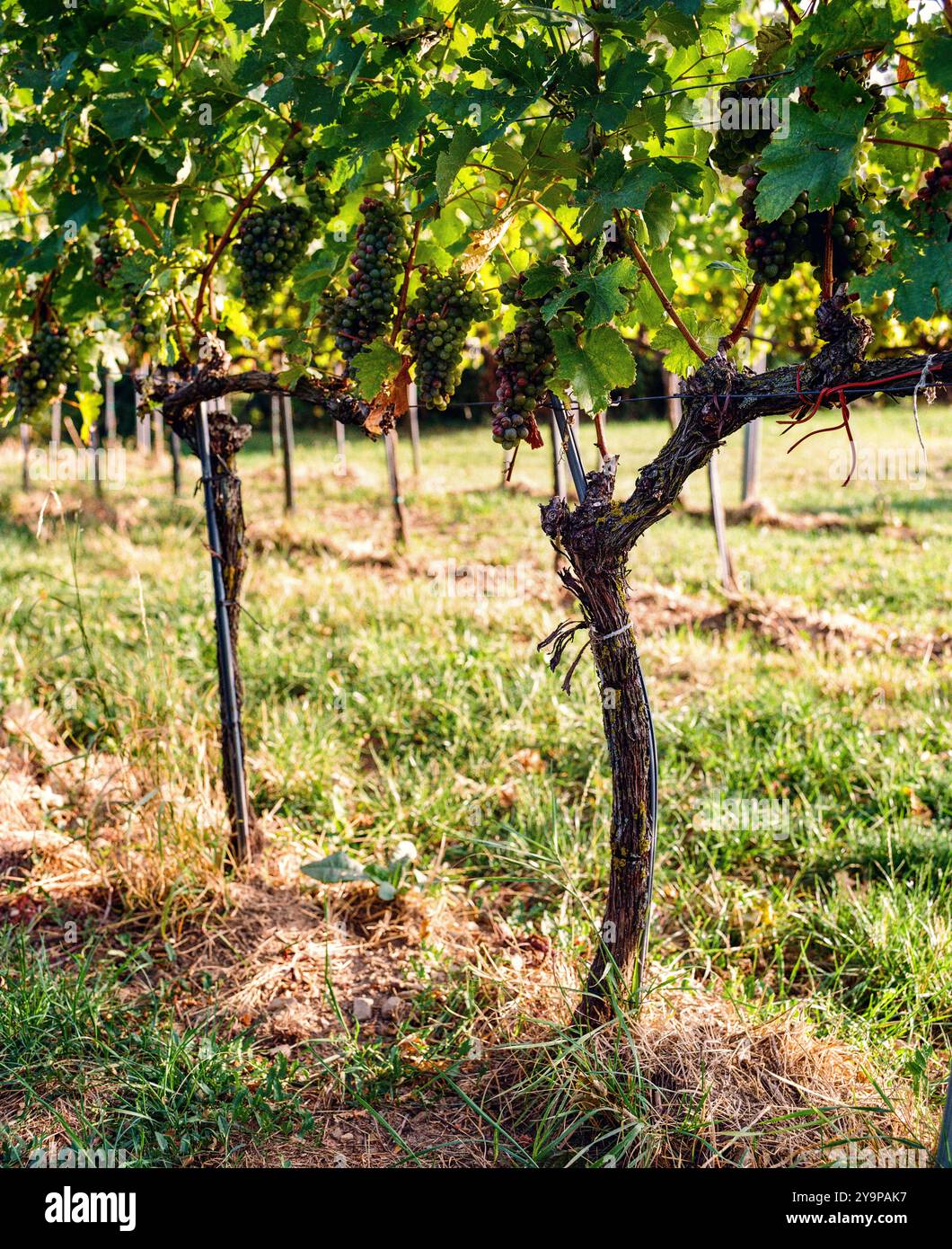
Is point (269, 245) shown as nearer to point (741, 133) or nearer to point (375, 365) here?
point (375, 365)

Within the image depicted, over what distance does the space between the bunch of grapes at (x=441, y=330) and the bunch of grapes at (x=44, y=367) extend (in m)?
1.44

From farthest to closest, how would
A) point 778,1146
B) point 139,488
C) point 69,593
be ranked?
point 139,488, point 69,593, point 778,1146

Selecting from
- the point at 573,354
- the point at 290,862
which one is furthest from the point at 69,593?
the point at 573,354

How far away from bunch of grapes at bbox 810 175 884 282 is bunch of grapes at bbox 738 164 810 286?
2cm

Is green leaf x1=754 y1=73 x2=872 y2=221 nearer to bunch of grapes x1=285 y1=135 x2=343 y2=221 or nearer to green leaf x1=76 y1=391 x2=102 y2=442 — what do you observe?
bunch of grapes x1=285 y1=135 x2=343 y2=221

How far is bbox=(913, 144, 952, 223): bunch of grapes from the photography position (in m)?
1.60

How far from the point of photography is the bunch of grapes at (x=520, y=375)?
1.97 metres

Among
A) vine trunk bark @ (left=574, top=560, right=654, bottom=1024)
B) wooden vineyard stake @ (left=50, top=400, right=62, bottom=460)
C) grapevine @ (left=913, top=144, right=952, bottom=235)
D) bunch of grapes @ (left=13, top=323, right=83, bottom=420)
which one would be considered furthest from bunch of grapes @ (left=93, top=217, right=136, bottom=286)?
grapevine @ (left=913, top=144, right=952, bottom=235)

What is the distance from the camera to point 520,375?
199 cm

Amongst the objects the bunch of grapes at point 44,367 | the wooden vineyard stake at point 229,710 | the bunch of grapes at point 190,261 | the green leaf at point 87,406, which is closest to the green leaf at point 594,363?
the bunch of grapes at point 190,261

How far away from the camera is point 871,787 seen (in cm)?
364

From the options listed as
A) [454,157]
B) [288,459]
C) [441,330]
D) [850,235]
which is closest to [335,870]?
[441,330]

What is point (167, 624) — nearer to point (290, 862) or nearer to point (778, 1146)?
point (290, 862)

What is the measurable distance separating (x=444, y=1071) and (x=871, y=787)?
2.07 meters
